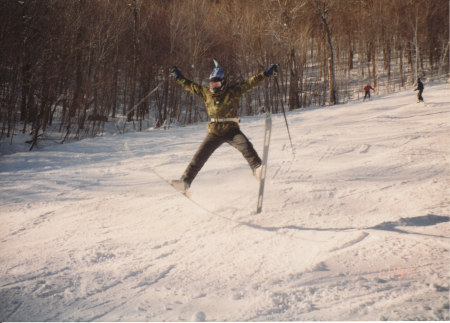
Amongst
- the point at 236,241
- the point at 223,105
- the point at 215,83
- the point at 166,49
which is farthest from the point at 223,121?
the point at 166,49

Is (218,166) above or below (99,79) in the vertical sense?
below

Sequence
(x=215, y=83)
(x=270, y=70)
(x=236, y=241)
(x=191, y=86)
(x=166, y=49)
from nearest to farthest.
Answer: (x=236, y=241), (x=215, y=83), (x=270, y=70), (x=191, y=86), (x=166, y=49)

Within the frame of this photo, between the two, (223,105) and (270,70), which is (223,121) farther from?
(270,70)

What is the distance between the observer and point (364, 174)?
5.24 meters

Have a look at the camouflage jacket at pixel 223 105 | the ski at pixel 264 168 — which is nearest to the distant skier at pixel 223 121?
the camouflage jacket at pixel 223 105

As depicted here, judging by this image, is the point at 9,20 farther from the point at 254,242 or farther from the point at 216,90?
the point at 254,242

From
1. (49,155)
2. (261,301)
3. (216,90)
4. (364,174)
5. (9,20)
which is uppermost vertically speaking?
(9,20)

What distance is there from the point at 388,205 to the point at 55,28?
550 inches

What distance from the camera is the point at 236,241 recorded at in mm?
3188

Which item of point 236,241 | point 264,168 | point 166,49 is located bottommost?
point 236,241

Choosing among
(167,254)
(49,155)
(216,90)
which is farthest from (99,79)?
(167,254)

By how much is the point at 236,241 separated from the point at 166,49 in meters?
20.2

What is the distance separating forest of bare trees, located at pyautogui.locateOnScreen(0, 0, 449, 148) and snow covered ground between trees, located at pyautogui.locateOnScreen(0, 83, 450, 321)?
426 cm

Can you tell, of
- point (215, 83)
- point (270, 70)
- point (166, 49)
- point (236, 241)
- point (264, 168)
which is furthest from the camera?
point (166, 49)
